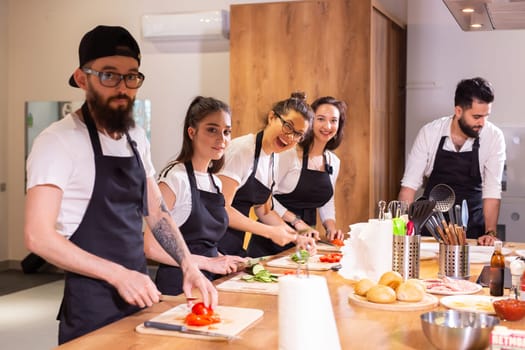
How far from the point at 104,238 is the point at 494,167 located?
292 centimetres

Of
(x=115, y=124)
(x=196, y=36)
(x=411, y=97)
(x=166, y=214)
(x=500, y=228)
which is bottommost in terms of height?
(x=500, y=228)

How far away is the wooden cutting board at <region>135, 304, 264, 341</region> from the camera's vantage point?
5.75 ft

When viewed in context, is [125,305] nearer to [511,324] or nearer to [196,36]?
[511,324]

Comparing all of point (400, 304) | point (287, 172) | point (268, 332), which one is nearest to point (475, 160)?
point (287, 172)

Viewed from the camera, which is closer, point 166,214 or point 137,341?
point 137,341

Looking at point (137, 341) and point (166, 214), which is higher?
point (166, 214)

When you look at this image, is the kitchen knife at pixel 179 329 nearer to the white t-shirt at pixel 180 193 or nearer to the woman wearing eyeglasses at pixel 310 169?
the white t-shirt at pixel 180 193

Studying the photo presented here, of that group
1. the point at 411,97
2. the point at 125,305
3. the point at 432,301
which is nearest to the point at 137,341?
the point at 125,305

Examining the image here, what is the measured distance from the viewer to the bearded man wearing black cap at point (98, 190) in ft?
6.46

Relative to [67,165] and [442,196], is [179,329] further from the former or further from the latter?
[442,196]

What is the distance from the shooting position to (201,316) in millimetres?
1819

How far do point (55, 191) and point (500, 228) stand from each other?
4.04 metres

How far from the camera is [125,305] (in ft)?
7.06

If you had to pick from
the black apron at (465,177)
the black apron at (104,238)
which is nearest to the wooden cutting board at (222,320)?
the black apron at (104,238)
